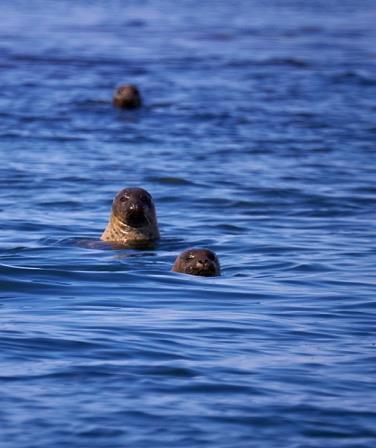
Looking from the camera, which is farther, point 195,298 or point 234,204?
point 234,204

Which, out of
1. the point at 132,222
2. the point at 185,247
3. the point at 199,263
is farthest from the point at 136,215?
the point at 199,263

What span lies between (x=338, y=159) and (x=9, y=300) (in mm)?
10399

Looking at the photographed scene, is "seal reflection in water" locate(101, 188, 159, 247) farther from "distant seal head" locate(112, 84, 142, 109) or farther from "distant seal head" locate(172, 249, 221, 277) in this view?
"distant seal head" locate(112, 84, 142, 109)

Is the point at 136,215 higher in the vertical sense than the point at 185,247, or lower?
higher

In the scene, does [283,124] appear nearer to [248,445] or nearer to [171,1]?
[248,445]

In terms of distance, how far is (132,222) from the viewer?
1468cm

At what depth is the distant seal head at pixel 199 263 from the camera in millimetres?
12688

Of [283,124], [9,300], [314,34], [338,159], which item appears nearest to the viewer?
[9,300]

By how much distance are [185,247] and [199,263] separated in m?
1.95

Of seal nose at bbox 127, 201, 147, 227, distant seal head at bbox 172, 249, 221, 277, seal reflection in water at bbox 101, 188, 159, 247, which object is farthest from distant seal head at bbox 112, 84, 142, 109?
distant seal head at bbox 172, 249, 221, 277

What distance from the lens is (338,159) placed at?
69.4 ft

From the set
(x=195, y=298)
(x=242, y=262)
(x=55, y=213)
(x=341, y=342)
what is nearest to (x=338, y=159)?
(x=55, y=213)

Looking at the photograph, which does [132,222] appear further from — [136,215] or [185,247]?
[185,247]

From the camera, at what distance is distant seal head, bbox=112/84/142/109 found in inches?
1045
